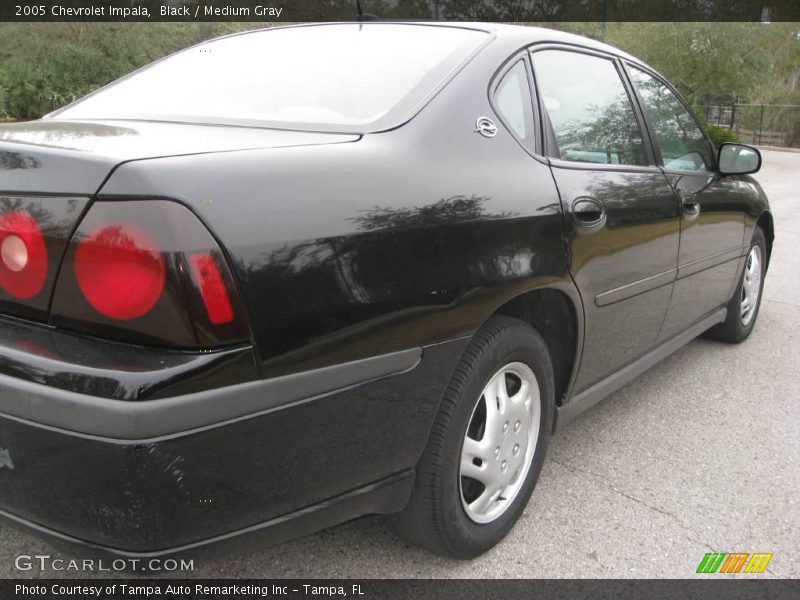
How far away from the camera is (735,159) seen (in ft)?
12.2

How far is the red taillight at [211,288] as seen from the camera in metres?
1.45

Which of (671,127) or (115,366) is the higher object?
(671,127)

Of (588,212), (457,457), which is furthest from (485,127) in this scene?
(457,457)

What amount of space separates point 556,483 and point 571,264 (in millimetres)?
948

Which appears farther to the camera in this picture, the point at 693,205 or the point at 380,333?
the point at 693,205

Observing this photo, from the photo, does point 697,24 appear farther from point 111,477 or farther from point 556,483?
point 111,477

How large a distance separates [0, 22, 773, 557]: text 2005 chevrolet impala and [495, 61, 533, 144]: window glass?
1 cm

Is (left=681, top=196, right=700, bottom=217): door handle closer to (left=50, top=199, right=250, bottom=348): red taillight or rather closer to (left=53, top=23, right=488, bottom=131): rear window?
(left=53, top=23, right=488, bottom=131): rear window

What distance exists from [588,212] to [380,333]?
1098 millimetres

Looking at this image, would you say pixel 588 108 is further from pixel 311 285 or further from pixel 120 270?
pixel 120 270

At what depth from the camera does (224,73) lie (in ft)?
8.20

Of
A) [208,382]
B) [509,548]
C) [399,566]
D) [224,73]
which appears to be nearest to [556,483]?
[509,548]

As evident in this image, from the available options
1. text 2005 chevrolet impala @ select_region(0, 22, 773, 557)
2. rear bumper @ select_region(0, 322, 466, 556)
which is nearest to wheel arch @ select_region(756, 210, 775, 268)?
text 2005 chevrolet impala @ select_region(0, 22, 773, 557)

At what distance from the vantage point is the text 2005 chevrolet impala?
→ 1.45 metres
